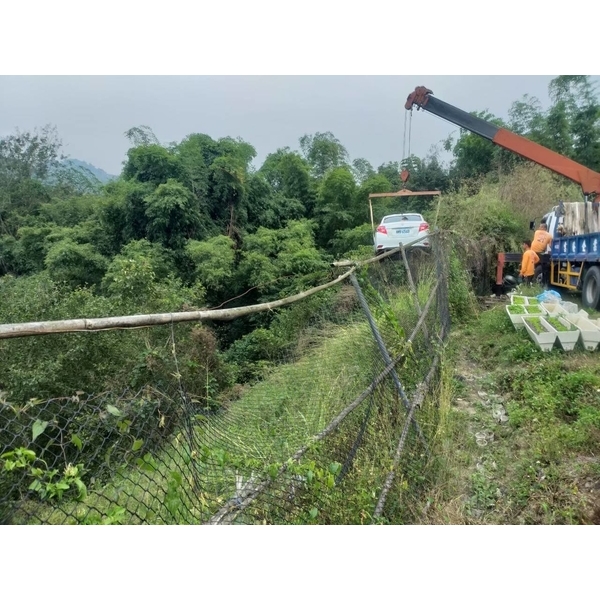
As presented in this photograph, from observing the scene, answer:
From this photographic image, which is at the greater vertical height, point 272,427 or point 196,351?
point 272,427

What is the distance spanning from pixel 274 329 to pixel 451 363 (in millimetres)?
4527

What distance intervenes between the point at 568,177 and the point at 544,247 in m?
1.37

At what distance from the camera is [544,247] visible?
8547 mm

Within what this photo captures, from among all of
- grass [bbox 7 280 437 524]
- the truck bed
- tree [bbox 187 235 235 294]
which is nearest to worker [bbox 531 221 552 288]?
the truck bed

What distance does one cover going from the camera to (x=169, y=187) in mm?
15742

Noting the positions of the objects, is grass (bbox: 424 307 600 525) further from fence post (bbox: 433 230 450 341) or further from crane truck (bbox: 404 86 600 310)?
crane truck (bbox: 404 86 600 310)

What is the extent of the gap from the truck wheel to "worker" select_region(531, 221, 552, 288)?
1669mm

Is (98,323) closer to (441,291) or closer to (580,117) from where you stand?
(441,291)

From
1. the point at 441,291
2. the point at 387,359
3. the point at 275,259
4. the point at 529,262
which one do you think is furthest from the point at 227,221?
the point at 387,359

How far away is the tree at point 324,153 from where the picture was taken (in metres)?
24.7

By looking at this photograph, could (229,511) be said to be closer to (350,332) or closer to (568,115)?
(350,332)

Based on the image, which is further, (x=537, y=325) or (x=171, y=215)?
(x=171, y=215)

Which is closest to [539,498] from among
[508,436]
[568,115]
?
[508,436]

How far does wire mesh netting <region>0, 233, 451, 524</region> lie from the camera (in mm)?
1452
